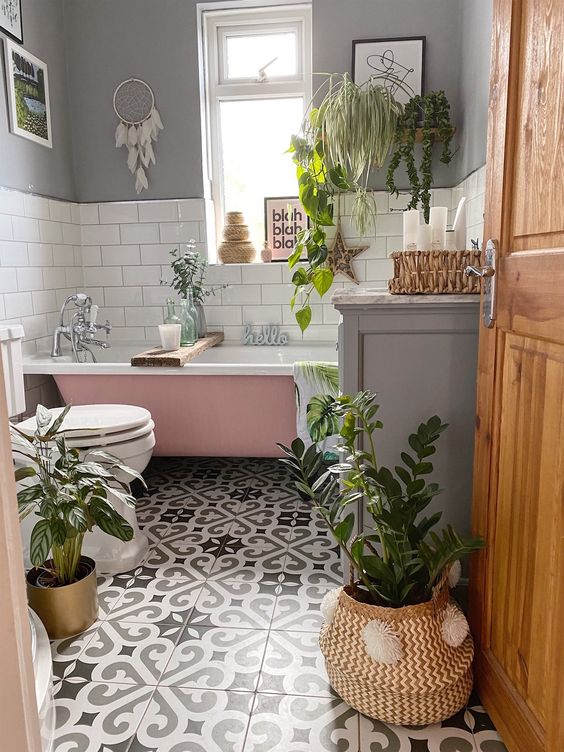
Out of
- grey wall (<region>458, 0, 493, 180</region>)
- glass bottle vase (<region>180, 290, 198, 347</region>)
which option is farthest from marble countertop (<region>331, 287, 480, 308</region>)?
glass bottle vase (<region>180, 290, 198, 347</region>)

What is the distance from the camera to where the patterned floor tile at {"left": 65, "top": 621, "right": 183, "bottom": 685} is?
1.75 m

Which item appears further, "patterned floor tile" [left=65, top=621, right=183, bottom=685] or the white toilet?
the white toilet

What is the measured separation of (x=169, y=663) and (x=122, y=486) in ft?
2.09

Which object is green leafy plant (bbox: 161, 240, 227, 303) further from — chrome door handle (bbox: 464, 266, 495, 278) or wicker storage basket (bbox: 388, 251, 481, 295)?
chrome door handle (bbox: 464, 266, 495, 278)

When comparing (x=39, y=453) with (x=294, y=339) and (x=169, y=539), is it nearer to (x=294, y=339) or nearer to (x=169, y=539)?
Answer: (x=169, y=539)

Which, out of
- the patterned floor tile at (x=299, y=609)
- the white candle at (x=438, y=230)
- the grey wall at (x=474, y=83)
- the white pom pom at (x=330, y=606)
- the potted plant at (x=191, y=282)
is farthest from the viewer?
the potted plant at (x=191, y=282)

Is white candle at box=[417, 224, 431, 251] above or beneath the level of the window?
beneath

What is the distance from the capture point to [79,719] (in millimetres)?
1589

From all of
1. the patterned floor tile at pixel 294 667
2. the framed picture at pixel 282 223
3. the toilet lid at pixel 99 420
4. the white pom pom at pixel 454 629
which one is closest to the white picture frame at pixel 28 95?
the framed picture at pixel 282 223

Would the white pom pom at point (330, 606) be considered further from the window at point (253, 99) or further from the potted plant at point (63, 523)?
the window at point (253, 99)

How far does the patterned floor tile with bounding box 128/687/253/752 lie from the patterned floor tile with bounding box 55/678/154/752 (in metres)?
0.03

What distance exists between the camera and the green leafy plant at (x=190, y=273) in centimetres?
362

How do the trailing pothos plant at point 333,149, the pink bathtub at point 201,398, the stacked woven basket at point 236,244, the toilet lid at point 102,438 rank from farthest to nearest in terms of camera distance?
1. the stacked woven basket at point 236,244
2. the trailing pothos plant at point 333,149
3. the pink bathtub at point 201,398
4. the toilet lid at point 102,438

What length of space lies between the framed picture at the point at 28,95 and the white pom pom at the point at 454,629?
3.04 m
